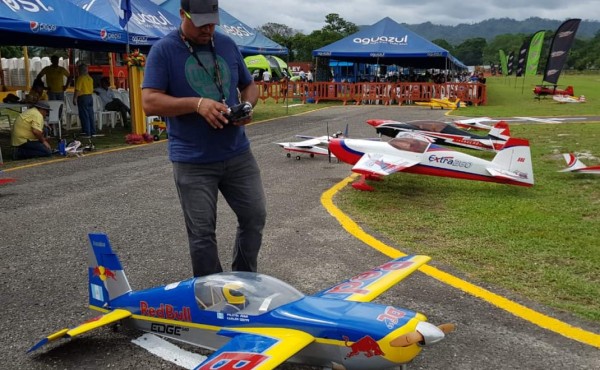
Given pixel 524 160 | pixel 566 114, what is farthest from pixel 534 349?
pixel 566 114

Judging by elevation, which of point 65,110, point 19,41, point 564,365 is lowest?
point 564,365

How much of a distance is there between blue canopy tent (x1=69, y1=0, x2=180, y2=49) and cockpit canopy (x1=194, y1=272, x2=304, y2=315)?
12045mm

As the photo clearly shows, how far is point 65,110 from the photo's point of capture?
50.8ft

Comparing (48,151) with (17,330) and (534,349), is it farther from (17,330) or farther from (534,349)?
(534,349)

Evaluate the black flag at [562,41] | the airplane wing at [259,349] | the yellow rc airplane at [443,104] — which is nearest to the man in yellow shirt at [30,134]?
the airplane wing at [259,349]

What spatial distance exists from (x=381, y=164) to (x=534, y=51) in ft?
95.2

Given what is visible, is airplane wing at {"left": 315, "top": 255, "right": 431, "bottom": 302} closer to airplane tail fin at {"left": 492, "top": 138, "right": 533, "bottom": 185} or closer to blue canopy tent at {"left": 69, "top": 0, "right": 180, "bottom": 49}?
airplane tail fin at {"left": 492, "top": 138, "right": 533, "bottom": 185}

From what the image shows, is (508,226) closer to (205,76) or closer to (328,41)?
(205,76)

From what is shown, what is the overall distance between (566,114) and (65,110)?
19.4m

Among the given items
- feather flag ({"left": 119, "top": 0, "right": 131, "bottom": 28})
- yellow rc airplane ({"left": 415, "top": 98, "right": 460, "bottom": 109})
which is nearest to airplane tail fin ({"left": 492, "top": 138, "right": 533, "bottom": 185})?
feather flag ({"left": 119, "top": 0, "right": 131, "bottom": 28})

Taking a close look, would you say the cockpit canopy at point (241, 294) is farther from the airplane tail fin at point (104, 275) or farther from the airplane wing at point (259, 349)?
the airplane tail fin at point (104, 275)

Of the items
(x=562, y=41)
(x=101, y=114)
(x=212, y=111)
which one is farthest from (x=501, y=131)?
(x=562, y=41)

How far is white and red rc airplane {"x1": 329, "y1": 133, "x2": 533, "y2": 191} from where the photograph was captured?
304 inches

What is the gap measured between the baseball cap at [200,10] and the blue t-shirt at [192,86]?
0.79 ft
